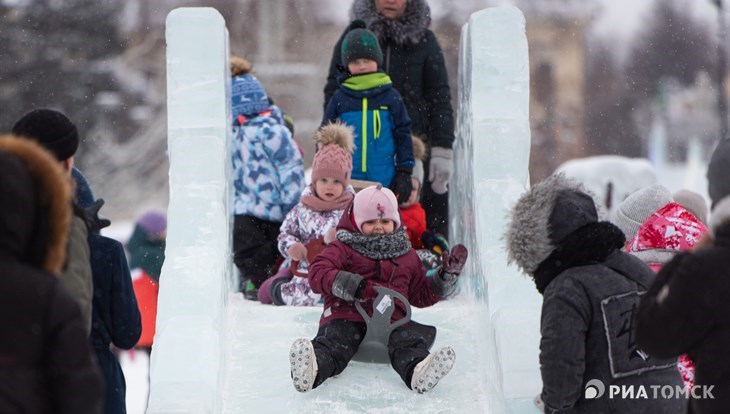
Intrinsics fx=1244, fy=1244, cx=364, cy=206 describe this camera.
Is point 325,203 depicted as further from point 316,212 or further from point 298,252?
point 298,252

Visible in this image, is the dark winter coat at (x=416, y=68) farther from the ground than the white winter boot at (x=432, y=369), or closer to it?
farther from the ground

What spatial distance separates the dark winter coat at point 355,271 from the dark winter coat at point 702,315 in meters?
2.12

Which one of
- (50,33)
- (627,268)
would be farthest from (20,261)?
(50,33)

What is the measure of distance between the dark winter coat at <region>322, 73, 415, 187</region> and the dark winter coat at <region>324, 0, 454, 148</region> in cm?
52

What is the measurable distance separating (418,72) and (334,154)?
1256 millimetres

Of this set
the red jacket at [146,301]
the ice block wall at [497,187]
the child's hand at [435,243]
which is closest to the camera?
the ice block wall at [497,187]

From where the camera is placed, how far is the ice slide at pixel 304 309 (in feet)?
16.5

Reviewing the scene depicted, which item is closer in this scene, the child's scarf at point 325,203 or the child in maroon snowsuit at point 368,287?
the child in maroon snowsuit at point 368,287

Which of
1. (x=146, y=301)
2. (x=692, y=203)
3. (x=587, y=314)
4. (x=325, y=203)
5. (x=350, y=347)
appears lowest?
(x=146, y=301)

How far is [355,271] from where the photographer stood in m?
5.55

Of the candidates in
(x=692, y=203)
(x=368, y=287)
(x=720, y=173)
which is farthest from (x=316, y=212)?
(x=720, y=173)

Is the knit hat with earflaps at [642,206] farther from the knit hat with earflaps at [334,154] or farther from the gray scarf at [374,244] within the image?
the knit hat with earflaps at [334,154]

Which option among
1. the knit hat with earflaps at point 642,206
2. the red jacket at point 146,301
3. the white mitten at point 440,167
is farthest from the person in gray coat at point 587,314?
the red jacket at point 146,301

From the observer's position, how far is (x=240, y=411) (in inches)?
200
